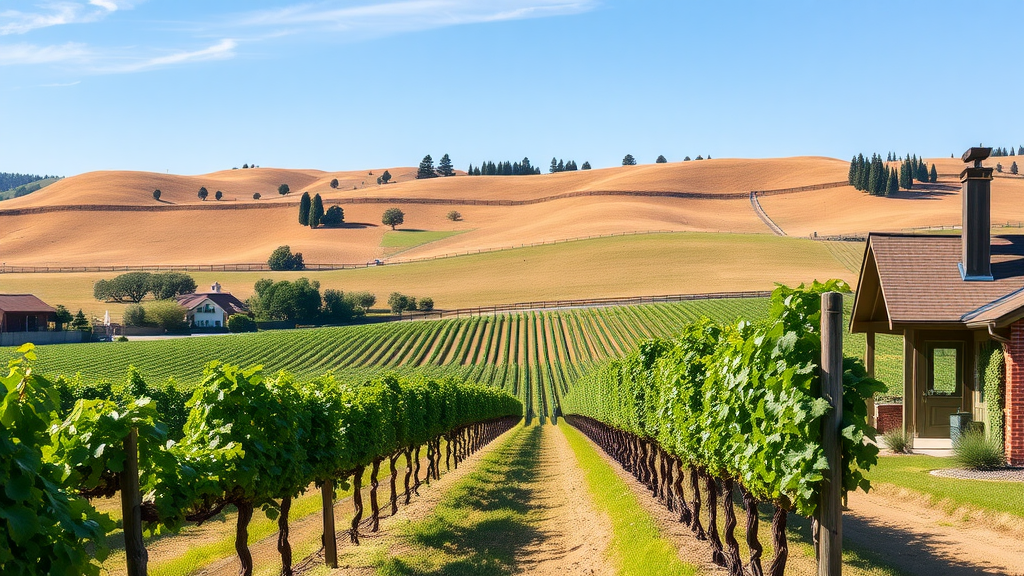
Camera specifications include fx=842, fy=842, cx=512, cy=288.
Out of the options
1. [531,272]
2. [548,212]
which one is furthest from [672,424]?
[548,212]

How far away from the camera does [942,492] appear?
14.4 meters

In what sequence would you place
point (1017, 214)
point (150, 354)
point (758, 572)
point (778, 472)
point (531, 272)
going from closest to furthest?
point (778, 472) → point (758, 572) → point (150, 354) → point (531, 272) → point (1017, 214)

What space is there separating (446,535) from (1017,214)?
136 meters

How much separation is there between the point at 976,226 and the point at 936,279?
1.63 meters

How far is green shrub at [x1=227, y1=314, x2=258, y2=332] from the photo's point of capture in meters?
95.5

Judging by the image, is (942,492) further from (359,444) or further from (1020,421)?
(359,444)

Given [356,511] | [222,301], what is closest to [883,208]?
[222,301]

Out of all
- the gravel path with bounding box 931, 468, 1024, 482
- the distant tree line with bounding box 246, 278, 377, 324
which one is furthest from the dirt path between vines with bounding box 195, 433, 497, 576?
the distant tree line with bounding box 246, 278, 377, 324

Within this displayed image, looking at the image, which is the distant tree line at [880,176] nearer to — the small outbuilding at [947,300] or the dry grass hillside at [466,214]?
the dry grass hillside at [466,214]

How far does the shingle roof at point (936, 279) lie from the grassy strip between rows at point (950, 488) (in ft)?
13.0

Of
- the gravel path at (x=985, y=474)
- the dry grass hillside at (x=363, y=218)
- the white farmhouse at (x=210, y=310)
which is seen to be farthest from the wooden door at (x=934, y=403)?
the dry grass hillside at (x=363, y=218)

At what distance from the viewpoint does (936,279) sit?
72.0 ft

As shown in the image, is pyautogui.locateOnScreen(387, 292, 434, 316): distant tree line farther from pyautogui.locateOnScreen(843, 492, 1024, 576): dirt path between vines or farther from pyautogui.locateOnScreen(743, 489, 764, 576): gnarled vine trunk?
pyautogui.locateOnScreen(743, 489, 764, 576): gnarled vine trunk

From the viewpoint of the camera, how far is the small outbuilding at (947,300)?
20.2 m
